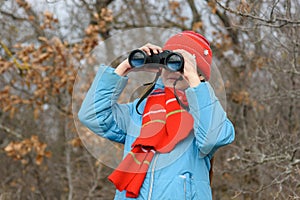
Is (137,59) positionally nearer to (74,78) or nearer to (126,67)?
(126,67)

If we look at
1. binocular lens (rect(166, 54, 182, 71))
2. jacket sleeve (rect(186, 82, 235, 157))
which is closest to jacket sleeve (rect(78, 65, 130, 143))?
binocular lens (rect(166, 54, 182, 71))

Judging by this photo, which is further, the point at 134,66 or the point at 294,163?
the point at 294,163

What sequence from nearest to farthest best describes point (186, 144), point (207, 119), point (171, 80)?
point (207, 119)
point (186, 144)
point (171, 80)

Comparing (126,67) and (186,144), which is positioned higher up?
(126,67)

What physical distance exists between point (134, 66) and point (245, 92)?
5.00m

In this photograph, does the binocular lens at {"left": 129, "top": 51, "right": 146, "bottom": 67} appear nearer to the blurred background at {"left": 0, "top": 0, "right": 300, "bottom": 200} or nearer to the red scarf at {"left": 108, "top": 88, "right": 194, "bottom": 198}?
the red scarf at {"left": 108, "top": 88, "right": 194, "bottom": 198}

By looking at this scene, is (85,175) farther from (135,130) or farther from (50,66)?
(135,130)

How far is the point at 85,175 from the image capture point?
829 centimetres

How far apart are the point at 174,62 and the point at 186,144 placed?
39 centimetres

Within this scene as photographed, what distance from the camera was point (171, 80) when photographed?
107 inches

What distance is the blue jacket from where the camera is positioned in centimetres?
253

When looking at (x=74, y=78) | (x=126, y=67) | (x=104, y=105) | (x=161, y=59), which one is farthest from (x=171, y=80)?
(x=74, y=78)

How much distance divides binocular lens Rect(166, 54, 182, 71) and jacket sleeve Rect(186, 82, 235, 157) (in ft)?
0.42

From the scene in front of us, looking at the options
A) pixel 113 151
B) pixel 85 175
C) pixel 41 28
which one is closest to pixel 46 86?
pixel 41 28
